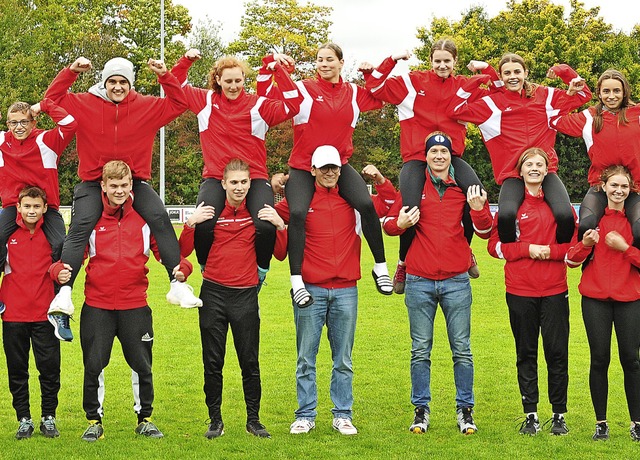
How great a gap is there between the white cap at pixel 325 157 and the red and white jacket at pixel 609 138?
6.98 feet

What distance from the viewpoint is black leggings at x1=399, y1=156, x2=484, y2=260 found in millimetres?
7957

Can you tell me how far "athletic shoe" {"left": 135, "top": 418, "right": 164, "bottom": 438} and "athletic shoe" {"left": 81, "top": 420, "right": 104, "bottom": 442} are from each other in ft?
1.24

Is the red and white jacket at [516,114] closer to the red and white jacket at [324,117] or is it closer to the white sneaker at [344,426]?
the red and white jacket at [324,117]

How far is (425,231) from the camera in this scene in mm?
7957

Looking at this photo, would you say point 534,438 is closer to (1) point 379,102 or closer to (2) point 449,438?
(2) point 449,438

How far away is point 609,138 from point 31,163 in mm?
5331

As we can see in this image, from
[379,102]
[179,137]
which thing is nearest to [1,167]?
[379,102]

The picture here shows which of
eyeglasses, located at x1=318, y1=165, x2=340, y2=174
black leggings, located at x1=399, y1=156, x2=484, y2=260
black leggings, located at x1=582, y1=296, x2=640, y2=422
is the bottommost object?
black leggings, located at x1=582, y1=296, x2=640, y2=422

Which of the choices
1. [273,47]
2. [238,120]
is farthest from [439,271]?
[273,47]

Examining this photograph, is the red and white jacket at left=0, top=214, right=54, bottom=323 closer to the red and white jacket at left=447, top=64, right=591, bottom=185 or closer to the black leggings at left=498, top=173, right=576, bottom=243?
the red and white jacket at left=447, top=64, right=591, bottom=185

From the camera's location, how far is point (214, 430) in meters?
7.78

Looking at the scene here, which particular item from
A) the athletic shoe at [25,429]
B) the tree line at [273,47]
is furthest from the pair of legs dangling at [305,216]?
the tree line at [273,47]

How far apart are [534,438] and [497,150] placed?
8.80ft

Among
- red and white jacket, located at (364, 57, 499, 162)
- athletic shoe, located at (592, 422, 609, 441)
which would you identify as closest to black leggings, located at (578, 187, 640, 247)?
red and white jacket, located at (364, 57, 499, 162)
